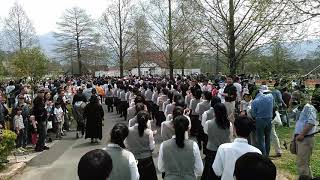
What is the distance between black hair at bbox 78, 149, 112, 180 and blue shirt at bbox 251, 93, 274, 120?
7667mm

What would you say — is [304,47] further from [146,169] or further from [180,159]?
[180,159]

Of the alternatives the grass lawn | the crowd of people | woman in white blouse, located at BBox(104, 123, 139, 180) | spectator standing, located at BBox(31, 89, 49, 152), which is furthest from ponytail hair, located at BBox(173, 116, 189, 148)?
spectator standing, located at BBox(31, 89, 49, 152)

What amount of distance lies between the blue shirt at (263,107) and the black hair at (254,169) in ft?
25.0

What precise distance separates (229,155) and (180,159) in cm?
84

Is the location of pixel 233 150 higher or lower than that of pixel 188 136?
higher

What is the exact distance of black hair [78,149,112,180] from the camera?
3.50m

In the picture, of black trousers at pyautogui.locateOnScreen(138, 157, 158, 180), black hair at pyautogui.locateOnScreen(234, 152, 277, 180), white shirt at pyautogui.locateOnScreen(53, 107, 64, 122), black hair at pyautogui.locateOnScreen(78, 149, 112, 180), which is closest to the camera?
black hair at pyautogui.locateOnScreen(234, 152, 277, 180)

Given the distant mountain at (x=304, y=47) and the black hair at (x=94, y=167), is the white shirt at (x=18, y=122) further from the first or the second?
the black hair at (x=94, y=167)

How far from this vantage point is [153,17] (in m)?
38.2

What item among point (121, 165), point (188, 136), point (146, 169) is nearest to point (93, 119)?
point (146, 169)

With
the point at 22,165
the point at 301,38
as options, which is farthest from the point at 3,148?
the point at 301,38

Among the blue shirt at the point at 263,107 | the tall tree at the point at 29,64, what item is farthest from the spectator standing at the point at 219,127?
the tall tree at the point at 29,64

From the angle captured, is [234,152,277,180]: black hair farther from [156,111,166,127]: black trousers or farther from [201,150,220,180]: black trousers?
[156,111,166,127]: black trousers

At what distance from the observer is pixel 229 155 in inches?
210
